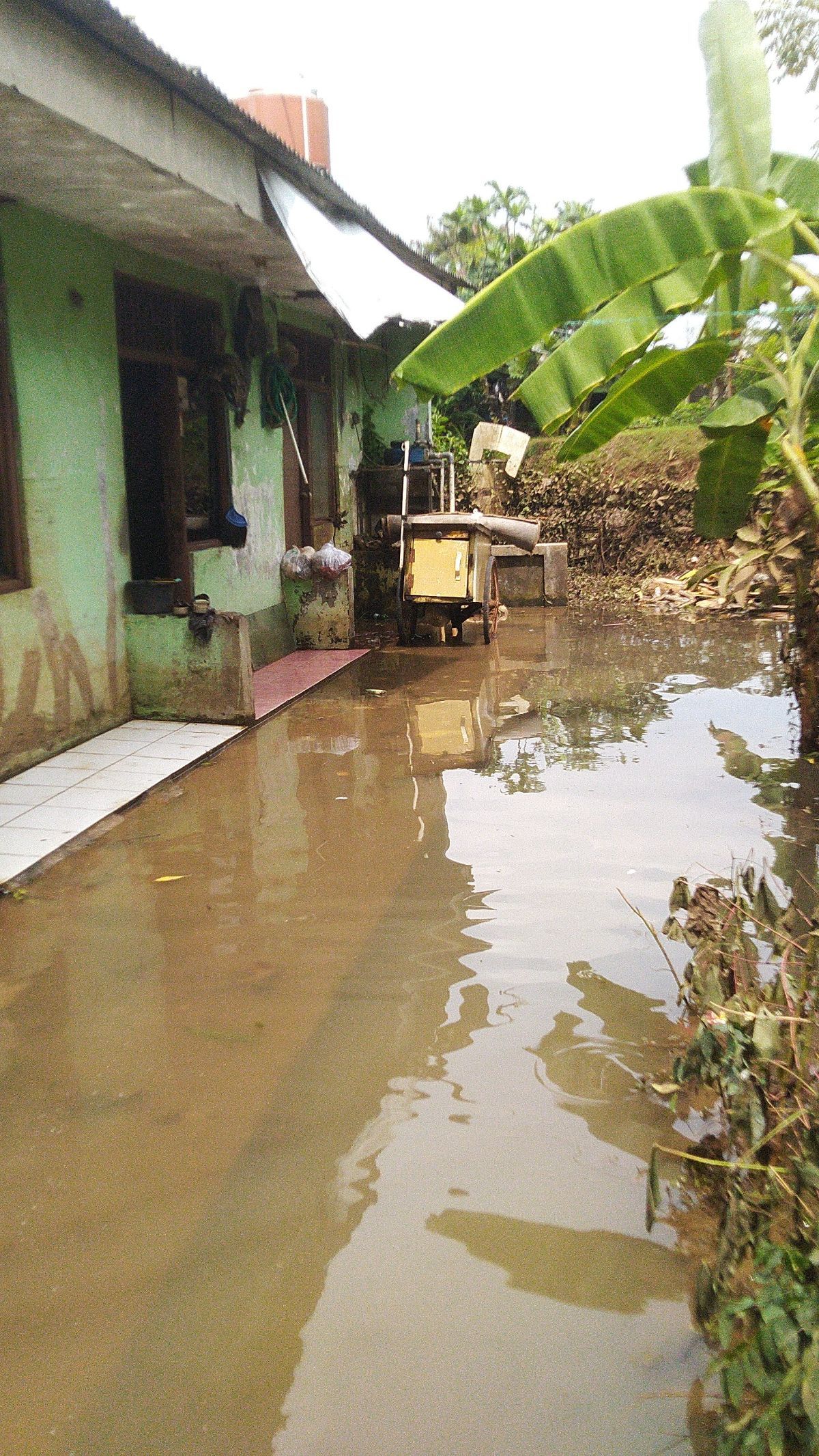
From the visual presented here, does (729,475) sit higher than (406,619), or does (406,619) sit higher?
(729,475)

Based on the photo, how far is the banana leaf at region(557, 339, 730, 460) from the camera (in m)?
6.11

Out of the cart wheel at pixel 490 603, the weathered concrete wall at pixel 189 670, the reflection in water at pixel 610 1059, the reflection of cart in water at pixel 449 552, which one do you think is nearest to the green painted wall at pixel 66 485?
the weathered concrete wall at pixel 189 670

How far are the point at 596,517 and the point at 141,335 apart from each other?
791cm

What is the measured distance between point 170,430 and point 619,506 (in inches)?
306

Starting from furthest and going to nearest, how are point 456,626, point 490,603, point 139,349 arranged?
point 490,603 → point 456,626 → point 139,349

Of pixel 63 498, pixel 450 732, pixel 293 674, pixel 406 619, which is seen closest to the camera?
pixel 63 498

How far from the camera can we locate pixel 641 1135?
3.34 meters

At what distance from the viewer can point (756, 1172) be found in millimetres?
2729

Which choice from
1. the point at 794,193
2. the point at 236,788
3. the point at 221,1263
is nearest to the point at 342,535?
the point at 236,788

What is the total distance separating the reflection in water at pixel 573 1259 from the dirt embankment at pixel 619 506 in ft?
41.6

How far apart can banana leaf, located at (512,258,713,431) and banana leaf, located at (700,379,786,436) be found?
923mm

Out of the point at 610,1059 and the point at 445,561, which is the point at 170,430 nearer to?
the point at 445,561

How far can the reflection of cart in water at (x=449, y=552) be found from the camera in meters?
10.7

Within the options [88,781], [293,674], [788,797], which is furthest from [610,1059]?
[293,674]
